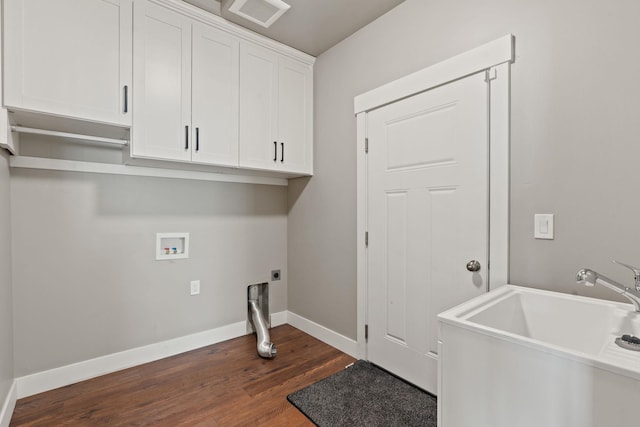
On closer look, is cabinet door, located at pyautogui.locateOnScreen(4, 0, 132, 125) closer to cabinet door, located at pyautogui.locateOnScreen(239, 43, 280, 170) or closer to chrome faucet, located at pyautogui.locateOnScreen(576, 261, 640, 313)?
cabinet door, located at pyautogui.locateOnScreen(239, 43, 280, 170)

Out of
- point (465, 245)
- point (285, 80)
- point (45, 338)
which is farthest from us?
point (285, 80)

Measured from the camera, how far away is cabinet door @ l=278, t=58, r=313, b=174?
8.76 feet

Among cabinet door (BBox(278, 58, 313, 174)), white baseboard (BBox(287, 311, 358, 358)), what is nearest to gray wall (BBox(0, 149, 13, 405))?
cabinet door (BBox(278, 58, 313, 174))

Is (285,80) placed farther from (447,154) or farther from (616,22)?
(616,22)

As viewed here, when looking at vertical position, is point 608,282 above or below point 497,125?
below

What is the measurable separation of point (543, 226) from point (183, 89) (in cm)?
237

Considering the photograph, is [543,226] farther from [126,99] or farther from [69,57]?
[69,57]

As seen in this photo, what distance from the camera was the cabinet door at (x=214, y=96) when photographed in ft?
7.20

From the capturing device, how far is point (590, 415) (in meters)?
0.78

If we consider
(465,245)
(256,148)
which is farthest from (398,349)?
(256,148)

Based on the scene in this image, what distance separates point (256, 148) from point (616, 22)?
2191mm

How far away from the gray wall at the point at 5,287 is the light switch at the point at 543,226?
281 cm

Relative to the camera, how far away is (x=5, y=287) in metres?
1.71

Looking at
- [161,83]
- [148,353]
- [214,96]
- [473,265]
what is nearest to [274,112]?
[214,96]
